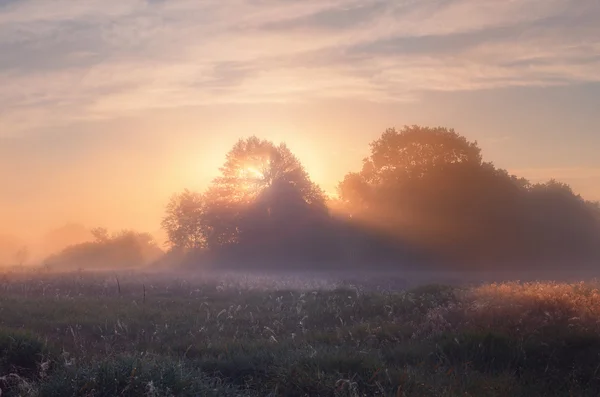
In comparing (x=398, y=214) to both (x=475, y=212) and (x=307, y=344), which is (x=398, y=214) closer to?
(x=475, y=212)

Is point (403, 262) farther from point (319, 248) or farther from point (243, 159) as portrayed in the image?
point (243, 159)

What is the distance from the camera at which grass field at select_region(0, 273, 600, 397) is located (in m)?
8.78

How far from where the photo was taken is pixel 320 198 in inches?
1992

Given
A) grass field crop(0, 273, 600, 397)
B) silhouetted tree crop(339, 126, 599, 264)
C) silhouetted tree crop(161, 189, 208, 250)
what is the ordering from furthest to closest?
silhouetted tree crop(161, 189, 208, 250) < silhouetted tree crop(339, 126, 599, 264) < grass field crop(0, 273, 600, 397)

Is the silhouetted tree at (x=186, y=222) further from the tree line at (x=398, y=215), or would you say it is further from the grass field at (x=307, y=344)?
the grass field at (x=307, y=344)

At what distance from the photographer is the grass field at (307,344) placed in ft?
28.8

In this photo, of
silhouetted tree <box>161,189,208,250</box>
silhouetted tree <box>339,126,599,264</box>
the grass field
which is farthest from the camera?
silhouetted tree <box>161,189,208,250</box>

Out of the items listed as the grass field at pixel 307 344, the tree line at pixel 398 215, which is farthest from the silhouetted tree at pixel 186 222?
the grass field at pixel 307 344

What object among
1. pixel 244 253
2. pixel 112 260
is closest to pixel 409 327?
pixel 244 253

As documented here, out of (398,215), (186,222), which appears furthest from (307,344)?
(186,222)

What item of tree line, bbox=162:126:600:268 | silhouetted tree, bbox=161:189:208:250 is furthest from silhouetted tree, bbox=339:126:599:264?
silhouetted tree, bbox=161:189:208:250

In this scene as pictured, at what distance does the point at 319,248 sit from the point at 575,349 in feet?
123

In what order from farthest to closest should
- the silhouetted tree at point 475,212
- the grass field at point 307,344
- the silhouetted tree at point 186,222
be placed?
1. the silhouetted tree at point 186,222
2. the silhouetted tree at point 475,212
3. the grass field at point 307,344

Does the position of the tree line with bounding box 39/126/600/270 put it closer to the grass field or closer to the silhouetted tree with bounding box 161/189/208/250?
the silhouetted tree with bounding box 161/189/208/250
